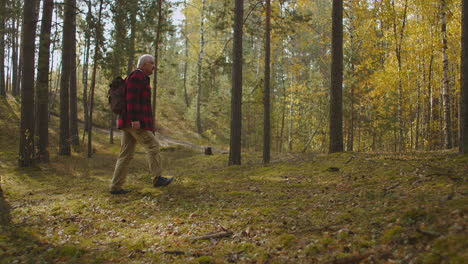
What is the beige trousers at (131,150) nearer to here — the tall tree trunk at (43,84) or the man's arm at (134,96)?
the man's arm at (134,96)

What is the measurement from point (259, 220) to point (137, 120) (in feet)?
9.72

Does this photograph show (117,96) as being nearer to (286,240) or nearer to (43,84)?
(286,240)

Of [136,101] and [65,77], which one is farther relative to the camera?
[65,77]

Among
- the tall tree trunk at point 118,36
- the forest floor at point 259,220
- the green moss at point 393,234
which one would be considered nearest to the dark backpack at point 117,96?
the forest floor at point 259,220

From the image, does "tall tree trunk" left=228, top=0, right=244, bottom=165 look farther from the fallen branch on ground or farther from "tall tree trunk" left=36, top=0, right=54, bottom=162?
the fallen branch on ground

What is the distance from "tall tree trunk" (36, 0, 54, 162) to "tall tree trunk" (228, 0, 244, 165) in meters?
6.42

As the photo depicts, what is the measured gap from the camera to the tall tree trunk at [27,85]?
9945 mm

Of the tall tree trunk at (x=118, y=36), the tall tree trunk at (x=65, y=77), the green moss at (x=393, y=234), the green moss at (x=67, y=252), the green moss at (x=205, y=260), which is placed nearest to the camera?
the green moss at (x=393, y=234)

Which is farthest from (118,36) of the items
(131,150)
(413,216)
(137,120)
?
(413,216)

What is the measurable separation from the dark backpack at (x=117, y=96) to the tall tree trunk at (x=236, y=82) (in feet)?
18.5

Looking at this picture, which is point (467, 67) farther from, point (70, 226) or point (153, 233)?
point (70, 226)

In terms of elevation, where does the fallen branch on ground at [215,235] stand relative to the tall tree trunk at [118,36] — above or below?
below

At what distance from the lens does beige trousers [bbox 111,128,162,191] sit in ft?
19.8

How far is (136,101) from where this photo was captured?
231 inches
